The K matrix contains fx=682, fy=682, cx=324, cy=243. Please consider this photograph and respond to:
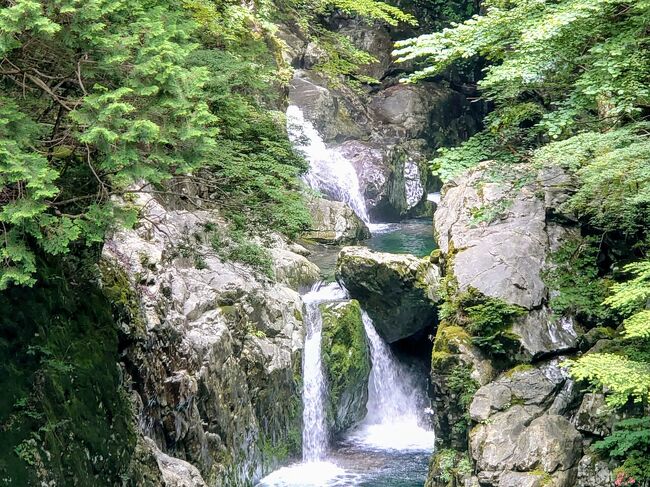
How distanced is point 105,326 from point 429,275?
24.8 feet

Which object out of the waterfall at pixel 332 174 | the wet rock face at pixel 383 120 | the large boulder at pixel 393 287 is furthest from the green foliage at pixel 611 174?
the wet rock face at pixel 383 120

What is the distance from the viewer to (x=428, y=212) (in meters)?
23.8

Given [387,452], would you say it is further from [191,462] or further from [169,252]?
[169,252]

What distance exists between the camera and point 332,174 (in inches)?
850

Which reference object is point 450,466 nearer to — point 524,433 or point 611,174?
point 524,433

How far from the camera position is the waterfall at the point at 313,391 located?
12.6 m

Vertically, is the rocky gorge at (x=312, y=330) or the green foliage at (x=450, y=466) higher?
the rocky gorge at (x=312, y=330)

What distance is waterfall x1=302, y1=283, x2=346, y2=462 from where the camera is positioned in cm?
1257

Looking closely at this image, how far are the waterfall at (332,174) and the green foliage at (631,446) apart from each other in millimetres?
13242

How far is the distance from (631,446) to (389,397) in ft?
22.2

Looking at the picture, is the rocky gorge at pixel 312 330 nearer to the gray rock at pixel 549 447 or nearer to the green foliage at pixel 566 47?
the gray rock at pixel 549 447

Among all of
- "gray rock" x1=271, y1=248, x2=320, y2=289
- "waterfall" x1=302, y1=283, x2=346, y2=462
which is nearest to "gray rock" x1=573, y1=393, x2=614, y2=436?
"waterfall" x1=302, y1=283, x2=346, y2=462

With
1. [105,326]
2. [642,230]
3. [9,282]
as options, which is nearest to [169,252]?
[105,326]

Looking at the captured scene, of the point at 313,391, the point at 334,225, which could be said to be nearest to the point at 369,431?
the point at 313,391
